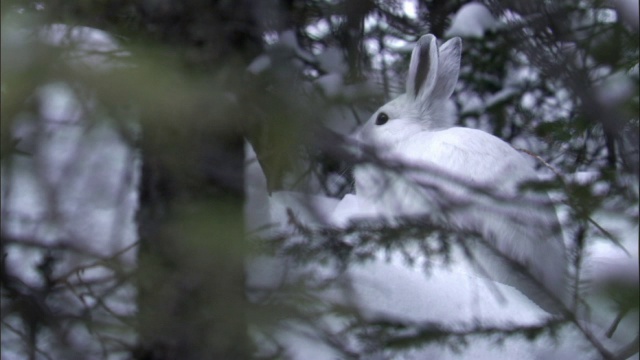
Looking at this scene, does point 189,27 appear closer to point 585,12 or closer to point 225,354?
point 225,354

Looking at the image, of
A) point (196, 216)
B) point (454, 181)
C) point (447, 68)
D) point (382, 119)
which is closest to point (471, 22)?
point (447, 68)

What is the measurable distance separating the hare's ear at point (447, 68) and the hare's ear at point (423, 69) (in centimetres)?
4

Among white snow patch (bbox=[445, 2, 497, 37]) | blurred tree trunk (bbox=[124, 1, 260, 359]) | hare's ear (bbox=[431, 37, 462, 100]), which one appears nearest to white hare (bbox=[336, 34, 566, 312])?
hare's ear (bbox=[431, 37, 462, 100])

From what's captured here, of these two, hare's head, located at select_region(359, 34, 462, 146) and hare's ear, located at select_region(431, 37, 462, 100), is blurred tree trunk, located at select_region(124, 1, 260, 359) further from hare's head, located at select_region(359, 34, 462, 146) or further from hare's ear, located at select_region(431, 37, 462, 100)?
hare's ear, located at select_region(431, 37, 462, 100)

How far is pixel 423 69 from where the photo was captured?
3086 millimetres

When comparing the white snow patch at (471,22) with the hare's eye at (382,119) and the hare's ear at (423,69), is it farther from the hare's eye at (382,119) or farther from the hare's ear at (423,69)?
the hare's eye at (382,119)

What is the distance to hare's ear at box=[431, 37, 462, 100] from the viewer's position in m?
3.01

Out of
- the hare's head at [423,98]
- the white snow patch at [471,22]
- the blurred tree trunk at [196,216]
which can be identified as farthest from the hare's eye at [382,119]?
the blurred tree trunk at [196,216]

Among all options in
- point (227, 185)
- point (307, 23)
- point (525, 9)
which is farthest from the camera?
point (307, 23)

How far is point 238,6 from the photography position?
1.47 meters

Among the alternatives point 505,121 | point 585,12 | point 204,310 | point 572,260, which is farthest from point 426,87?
point 204,310

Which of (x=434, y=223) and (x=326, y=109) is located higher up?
(x=326, y=109)

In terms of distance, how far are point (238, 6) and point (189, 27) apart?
4.1 inches

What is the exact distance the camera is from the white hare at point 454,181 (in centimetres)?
156
